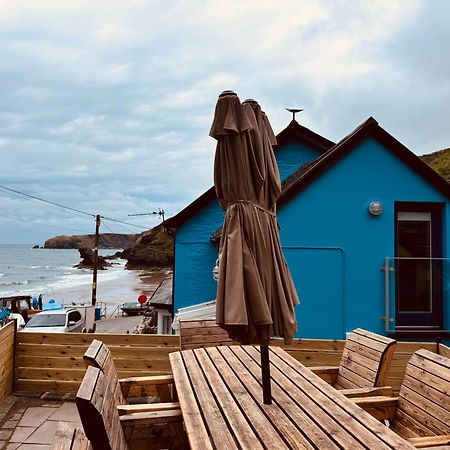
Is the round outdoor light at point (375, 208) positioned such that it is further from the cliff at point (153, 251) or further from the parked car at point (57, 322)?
the cliff at point (153, 251)

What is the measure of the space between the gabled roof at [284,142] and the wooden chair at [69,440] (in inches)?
339

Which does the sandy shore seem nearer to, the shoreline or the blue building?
the shoreline

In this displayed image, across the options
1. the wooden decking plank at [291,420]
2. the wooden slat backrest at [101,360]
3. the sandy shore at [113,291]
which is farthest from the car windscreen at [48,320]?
the sandy shore at [113,291]

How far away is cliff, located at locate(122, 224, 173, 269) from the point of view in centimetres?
8391

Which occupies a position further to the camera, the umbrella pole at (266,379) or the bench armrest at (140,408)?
the bench armrest at (140,408)

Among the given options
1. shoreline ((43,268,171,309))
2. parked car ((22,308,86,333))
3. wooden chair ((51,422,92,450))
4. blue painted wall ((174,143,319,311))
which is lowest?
shoreline ((43,268,171,309))

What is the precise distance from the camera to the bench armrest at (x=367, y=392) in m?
3.62

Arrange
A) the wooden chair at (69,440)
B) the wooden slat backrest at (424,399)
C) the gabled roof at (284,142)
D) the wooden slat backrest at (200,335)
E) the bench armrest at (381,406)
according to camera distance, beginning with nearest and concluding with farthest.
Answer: the wooden chair at (69,440), the wooden slat backrest at (424,399), the bench armrest at (381,406), the wooden slat backrest at (200,335), the gabled roof at (284,142)

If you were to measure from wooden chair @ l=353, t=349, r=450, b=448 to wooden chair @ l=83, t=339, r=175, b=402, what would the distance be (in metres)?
1.71

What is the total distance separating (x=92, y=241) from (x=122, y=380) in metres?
173

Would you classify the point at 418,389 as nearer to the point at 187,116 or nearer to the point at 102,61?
the point at 102,61

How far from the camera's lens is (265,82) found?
13.9 meters

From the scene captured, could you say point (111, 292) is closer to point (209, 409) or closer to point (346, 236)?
point (346, 236)

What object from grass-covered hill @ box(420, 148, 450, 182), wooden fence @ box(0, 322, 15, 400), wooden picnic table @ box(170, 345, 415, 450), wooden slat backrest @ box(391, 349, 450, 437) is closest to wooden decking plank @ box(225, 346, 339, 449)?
wooden picnic table @ box(170, 345, 415, 450)
